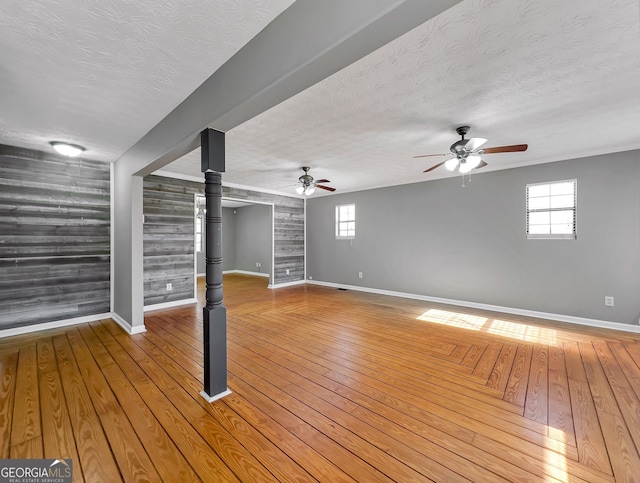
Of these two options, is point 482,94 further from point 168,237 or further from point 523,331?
→ point 168,237

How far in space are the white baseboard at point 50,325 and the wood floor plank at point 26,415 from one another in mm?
1146

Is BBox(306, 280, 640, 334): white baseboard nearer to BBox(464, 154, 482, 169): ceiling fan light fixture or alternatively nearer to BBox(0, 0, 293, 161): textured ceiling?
BBox(464, 154, 482, 169): ceiling fan light fixture

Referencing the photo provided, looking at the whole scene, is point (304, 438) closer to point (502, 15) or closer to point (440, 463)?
point (440, 463)

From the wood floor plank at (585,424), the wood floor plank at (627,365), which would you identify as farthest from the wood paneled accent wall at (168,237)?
the wood floor plank at (627,365)

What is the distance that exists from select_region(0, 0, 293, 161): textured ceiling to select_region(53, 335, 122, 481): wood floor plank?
254 cm

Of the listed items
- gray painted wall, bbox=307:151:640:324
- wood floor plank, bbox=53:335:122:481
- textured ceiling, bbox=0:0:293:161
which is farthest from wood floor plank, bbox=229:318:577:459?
gray painted wall, bbox=307:151:640:324

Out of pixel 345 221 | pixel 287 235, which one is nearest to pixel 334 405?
pixel 345 221

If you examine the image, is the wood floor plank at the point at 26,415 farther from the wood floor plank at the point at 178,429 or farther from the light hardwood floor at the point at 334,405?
the wood floor plank at the point at 178,429

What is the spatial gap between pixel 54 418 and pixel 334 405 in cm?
203

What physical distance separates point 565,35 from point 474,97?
0.74 metres

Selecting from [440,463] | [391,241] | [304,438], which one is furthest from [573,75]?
[391,241]

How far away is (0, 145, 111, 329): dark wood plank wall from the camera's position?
11.5 ft

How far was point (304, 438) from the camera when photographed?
68.4 inches

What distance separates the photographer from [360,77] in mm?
2074
